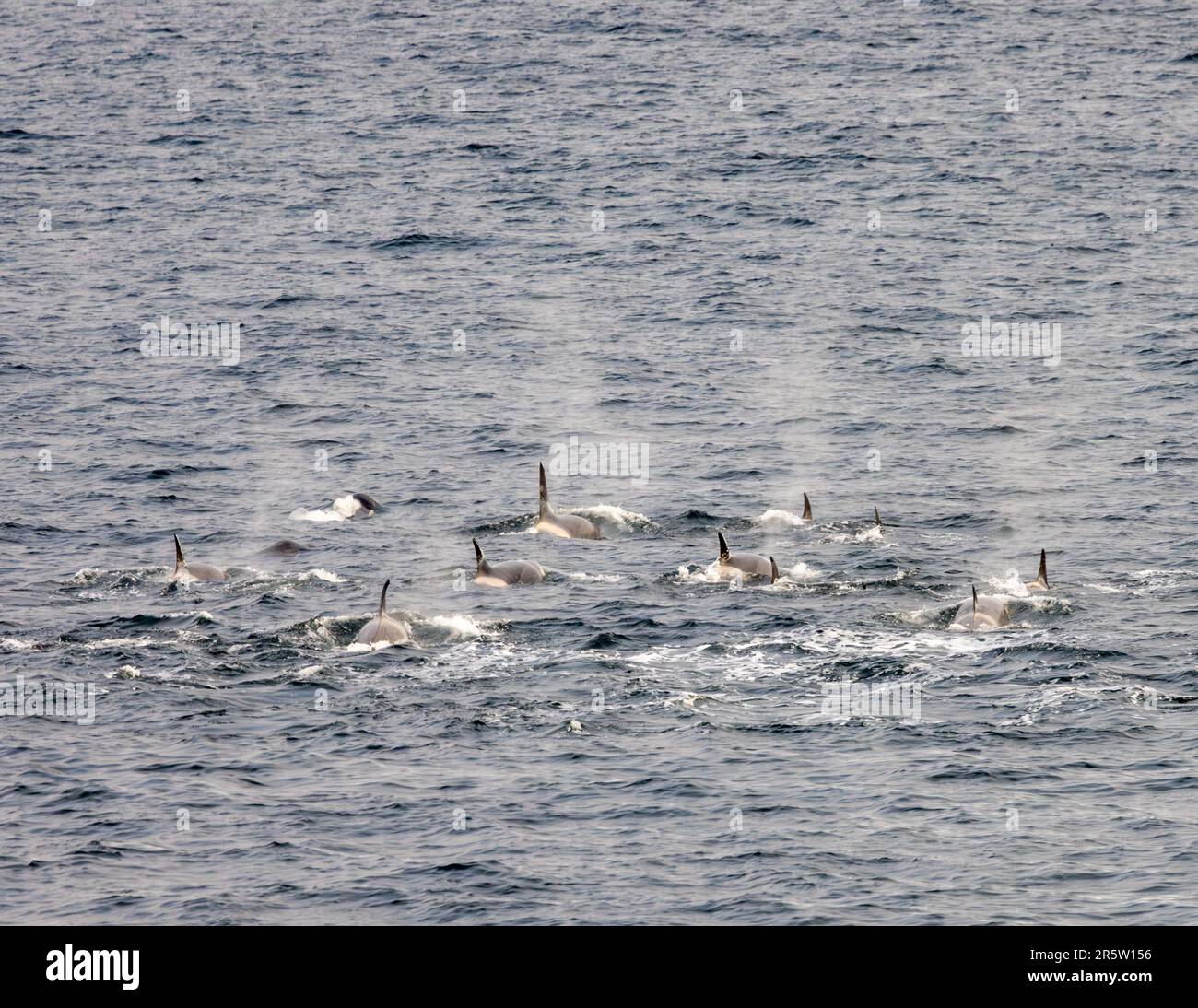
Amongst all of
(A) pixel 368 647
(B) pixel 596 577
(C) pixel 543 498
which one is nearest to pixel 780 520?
(C) pixel 543 498

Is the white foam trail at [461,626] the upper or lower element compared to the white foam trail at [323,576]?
lower

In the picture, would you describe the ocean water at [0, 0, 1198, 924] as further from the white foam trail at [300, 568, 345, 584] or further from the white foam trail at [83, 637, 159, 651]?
the white foam trail at [300, 568, 345, 584]

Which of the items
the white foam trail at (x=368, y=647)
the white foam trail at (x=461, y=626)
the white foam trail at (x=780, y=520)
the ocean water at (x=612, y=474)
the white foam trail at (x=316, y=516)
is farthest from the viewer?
the white foam trail at (x=316, y=516)

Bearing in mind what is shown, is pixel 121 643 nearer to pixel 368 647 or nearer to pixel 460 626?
pixel 368 647

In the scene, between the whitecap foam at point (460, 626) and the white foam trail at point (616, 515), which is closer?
the whitecap foam at point (460, 626)

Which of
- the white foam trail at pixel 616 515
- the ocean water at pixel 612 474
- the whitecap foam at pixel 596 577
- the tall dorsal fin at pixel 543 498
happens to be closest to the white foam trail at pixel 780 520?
the ocean water at pixel 612 474

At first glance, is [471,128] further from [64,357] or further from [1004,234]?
[64,357]

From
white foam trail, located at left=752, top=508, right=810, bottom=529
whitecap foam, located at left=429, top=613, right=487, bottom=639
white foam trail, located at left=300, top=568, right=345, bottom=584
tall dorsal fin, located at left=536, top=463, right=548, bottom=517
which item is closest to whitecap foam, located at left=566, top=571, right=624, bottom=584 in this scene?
tall dorsal fin, located at left=536, top=463, right=548, bottom=517

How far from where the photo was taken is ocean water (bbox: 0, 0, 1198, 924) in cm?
3656

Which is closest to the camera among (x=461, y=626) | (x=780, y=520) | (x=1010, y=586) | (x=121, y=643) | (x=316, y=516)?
(x=121, y=643)

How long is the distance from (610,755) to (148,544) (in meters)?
22.9

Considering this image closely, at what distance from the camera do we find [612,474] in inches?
2596

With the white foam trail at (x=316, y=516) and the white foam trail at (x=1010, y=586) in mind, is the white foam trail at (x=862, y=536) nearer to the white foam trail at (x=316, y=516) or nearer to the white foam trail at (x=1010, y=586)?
the white foam trail at (x=1010, y=586)

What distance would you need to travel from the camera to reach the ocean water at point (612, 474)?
120ft
